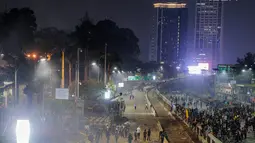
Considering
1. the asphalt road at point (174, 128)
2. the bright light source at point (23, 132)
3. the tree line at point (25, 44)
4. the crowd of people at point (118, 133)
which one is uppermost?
the tree line at point (25, 44)

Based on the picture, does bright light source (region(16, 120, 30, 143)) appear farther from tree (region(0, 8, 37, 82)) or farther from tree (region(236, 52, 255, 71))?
tree (region(236, 52, 255, 71))

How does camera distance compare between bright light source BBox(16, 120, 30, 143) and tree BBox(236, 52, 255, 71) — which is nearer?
bright light source BBox(16, 120, 30, 143)

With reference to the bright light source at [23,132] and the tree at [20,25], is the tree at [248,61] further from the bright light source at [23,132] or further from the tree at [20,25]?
the bright light source at [23,132]

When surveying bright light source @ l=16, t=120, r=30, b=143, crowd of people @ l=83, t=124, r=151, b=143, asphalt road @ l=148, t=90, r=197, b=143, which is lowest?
asphalt road @ l=148, t=90, r=197, b=143

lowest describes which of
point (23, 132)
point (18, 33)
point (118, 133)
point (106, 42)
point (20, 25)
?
point (118, 133)

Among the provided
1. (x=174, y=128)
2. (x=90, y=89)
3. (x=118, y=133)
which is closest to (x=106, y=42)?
(x=90, y=89)

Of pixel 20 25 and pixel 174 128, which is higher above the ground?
pixel 20 25

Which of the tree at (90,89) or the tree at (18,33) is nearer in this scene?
the tree at (18,33)

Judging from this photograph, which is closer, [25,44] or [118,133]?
[118,133]

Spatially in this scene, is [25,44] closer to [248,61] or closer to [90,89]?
[90,89]

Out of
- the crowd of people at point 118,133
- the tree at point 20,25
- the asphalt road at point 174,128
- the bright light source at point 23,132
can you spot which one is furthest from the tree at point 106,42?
the bright light source at point 23,132

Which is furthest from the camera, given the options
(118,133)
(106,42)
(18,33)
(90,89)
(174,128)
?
(106,42)

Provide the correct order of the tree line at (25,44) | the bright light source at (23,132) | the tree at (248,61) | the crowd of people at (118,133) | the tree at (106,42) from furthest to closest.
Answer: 1. the tree at (248,61)
2. the tree at (106,42)
3. the tree line at (25,44)
4. the crowd of people at (118,133)
5. the bright light source at (23,132)

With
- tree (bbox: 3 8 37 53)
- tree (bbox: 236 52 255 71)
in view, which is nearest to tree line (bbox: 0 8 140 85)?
tree (bbox: 3 8 37 53)
